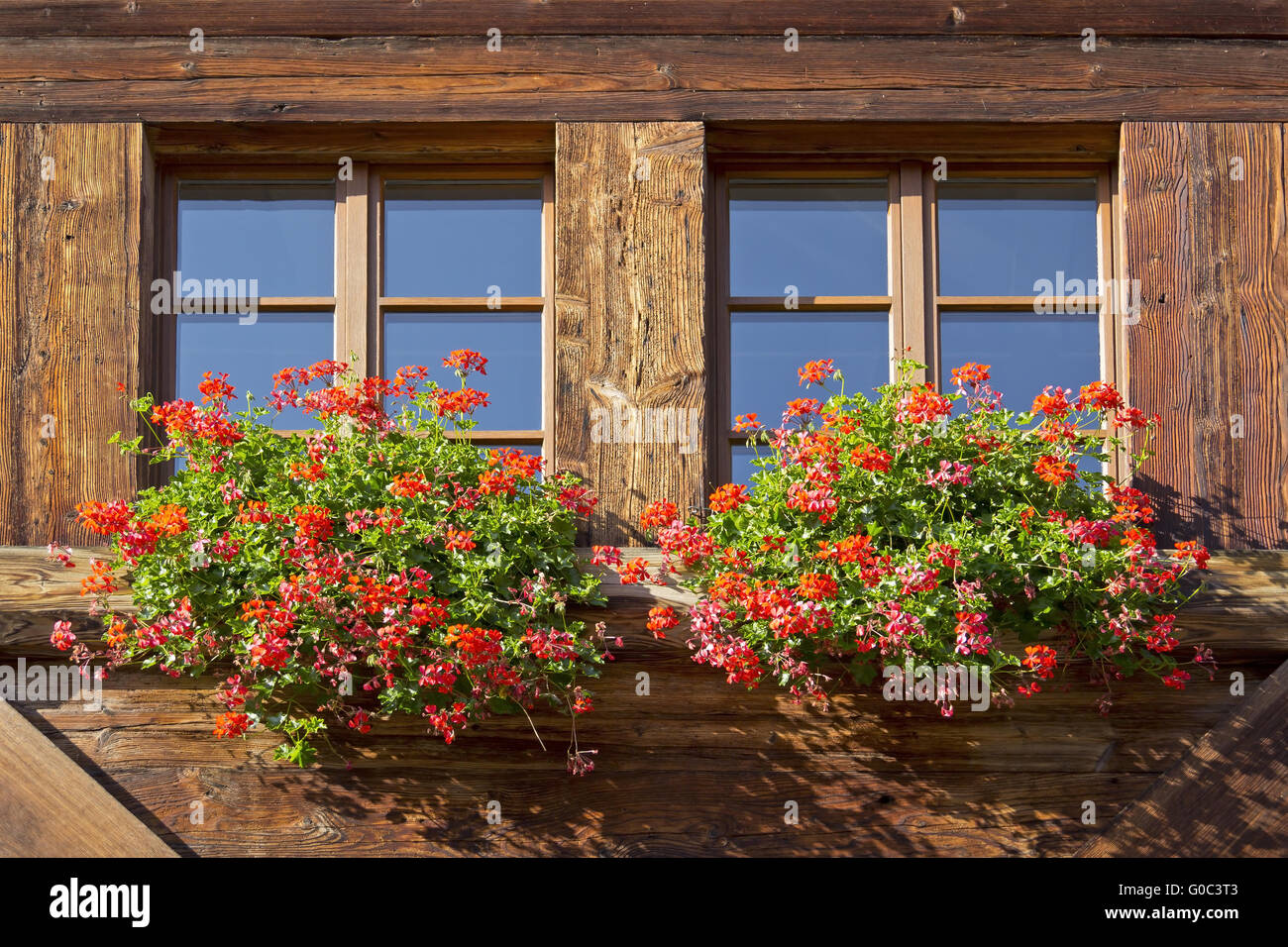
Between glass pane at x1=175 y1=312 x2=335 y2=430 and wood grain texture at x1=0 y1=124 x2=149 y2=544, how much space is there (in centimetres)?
24

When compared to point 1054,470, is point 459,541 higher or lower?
lower

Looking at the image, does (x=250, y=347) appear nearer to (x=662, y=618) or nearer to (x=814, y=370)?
(x=662, y=618)

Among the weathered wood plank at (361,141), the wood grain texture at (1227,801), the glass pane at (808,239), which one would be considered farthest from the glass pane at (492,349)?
A: the wood grain texture at (1227,801)

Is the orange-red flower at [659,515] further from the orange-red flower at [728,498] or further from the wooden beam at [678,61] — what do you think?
the wooden beam at [678,61]

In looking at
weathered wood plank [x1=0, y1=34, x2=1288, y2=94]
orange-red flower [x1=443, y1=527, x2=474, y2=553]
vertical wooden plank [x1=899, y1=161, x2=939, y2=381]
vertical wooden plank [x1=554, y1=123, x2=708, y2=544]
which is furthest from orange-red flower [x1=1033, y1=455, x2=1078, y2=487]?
orange-red flower [x1=443, y1=527, x2=474, y2=553]

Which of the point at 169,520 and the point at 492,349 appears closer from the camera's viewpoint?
the point at 169,520

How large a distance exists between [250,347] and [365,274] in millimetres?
501

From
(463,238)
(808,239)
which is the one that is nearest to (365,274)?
(463,238)

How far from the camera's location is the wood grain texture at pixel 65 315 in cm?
388

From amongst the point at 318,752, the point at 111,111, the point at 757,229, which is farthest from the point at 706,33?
the point at 318,752

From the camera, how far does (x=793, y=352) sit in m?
4.20

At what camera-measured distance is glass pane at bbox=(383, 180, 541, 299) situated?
4246 millimetres

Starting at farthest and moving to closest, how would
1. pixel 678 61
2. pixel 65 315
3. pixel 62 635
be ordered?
pixel 678 61 < pixel 65 315 < pixel 62 635

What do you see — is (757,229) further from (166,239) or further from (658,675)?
(166,239)
